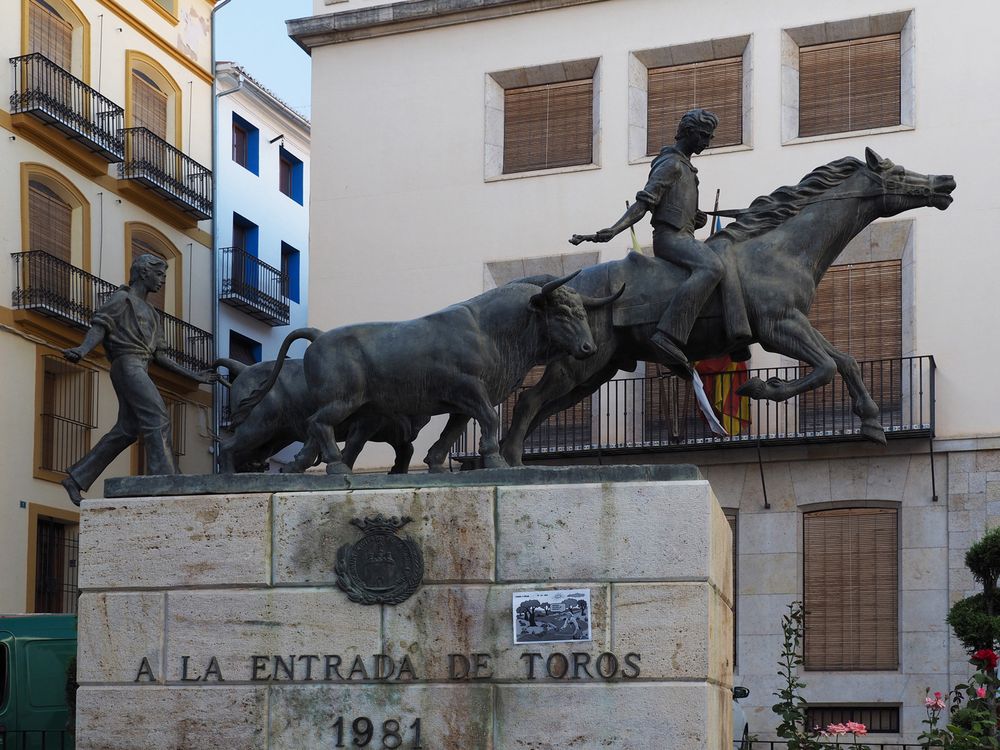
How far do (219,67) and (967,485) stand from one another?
17354 millimetres

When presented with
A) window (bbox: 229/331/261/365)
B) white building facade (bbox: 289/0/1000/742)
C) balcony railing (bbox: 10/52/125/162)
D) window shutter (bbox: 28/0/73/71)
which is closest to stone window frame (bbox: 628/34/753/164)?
white building facade (bbox: 289/0/1000/742)

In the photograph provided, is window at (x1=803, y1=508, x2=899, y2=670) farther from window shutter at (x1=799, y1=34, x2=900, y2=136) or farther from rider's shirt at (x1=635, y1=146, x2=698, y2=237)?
rider's shirt at (x1=635, y1=146, x2=698, y2=237)

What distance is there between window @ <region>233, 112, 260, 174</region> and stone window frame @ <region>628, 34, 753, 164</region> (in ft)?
37.8

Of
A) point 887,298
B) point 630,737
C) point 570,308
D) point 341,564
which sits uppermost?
point 887,298

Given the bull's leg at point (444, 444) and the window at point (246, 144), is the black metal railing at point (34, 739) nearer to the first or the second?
the bull's leg at point (444, 444)

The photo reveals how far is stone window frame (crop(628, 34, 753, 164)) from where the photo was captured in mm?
26078

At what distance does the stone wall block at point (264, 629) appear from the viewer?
10.4 meters

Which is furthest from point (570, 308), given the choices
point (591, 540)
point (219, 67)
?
point (219, 67)

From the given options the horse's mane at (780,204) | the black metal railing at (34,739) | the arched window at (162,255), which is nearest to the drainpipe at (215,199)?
the arched window at (162,255)

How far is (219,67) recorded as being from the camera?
114 ft

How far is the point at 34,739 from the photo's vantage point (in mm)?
18797

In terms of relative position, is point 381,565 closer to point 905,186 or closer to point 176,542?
point 176,542

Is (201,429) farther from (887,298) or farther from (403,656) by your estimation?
(403,656)

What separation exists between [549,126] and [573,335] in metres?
16.2
